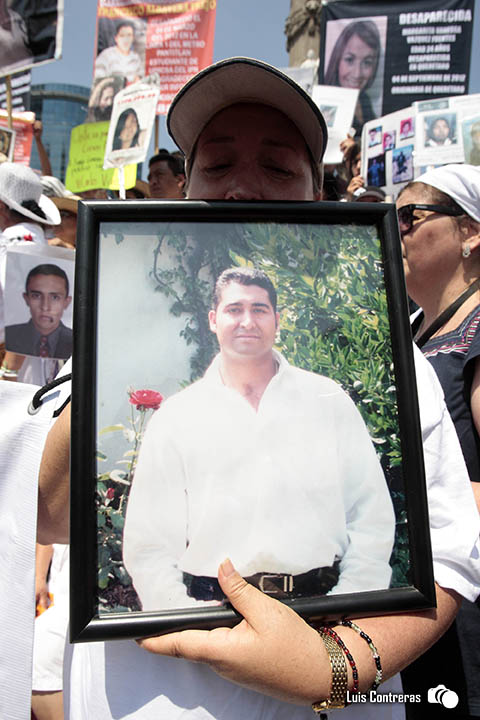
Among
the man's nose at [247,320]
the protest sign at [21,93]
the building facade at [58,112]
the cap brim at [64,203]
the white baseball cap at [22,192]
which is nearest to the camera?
the man's nose at [247,320]

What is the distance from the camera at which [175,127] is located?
115 cm

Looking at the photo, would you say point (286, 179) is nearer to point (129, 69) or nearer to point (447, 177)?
point (447, 177)

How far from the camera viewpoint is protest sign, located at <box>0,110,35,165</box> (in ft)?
19.9

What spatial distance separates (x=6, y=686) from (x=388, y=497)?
734 mm

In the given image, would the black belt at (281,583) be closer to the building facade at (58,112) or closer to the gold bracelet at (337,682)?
the gold bracelet at (337,682)

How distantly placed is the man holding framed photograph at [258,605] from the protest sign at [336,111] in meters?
4.27

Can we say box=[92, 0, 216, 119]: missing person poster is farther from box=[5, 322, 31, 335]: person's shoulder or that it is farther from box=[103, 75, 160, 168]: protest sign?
box=[5, 322, 31, 335]: person's shoulder

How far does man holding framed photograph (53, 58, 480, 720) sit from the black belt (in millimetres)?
19

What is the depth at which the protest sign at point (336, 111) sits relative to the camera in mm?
5110

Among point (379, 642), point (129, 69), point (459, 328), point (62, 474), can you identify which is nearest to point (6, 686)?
point (62, 474)

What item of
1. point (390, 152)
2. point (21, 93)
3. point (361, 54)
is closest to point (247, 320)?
point (390, 152)

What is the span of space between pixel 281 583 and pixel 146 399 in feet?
1.12

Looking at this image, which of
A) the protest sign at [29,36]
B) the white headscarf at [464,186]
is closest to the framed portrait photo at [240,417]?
the white headscarf at [464,186]

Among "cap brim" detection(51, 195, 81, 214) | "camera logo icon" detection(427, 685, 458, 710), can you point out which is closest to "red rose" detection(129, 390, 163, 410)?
"camera logo icon" detection(427, 685, 458, 710)
